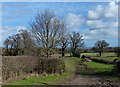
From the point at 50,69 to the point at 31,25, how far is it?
18080mm

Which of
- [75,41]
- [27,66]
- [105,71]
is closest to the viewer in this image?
[27,66]

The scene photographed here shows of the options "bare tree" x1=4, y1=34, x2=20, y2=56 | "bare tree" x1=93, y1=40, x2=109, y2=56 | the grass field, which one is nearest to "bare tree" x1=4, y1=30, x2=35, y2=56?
"bare tree" x1=4, y1=34, x2=20, y2=56

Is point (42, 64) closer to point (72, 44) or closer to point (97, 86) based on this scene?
point (97, 86)

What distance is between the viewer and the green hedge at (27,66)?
1277 centimetres

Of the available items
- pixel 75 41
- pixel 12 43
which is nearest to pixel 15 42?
pixel 12 43

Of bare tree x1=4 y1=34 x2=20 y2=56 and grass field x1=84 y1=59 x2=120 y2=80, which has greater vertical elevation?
bare tree x1=4 y1=34 x2=20 y2=56

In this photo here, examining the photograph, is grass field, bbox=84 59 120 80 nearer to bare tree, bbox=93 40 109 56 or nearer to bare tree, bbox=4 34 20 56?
bare tree, bbox=4 34 20 56

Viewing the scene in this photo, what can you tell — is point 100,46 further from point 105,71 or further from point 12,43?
point 105,71

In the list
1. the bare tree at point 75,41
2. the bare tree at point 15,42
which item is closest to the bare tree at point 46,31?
the bare tree at point 15,42

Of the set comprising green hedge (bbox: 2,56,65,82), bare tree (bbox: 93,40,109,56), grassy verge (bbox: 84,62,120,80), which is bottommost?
grassy verge (bbox: 84,62,120,80)

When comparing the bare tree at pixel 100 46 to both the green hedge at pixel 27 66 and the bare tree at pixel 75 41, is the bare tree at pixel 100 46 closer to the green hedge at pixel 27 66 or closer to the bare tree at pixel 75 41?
the bare tree at pixel 75 41

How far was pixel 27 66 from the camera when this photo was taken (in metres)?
15.0

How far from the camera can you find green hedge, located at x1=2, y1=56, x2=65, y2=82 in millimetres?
12773

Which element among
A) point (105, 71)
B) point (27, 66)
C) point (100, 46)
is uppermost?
point (100, 46)
